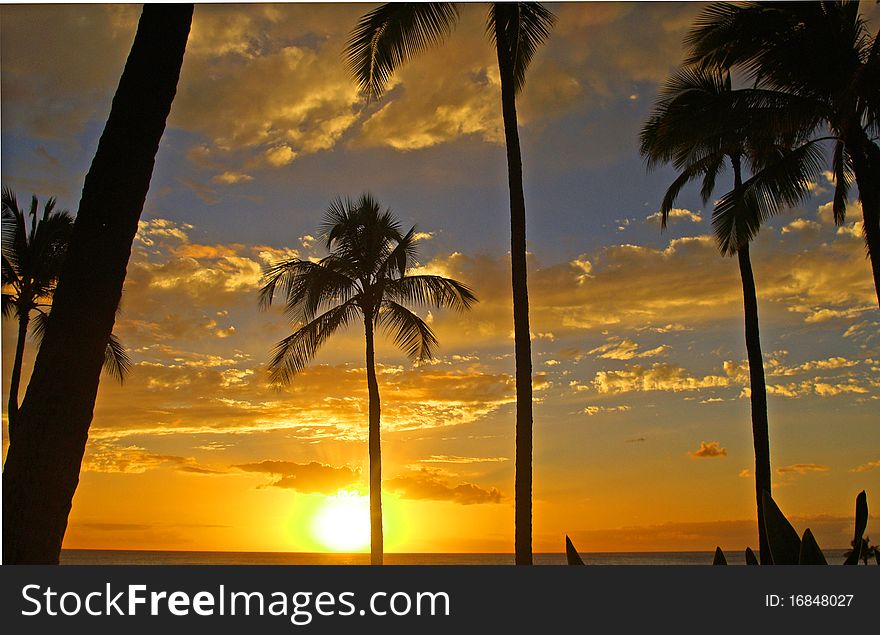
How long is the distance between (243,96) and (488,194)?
16.0 ft

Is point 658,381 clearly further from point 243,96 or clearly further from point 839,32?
point 243,96

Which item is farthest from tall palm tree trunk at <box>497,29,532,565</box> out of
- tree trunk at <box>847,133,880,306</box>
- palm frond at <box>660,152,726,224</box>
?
palm frond at <box>660,152,726,224</box>

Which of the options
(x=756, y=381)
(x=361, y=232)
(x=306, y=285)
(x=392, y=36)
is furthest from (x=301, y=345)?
(x=756, y=381)

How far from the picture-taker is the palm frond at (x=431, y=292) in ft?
57.0

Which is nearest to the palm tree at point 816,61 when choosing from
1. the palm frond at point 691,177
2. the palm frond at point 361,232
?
the palm frond at point 691,177

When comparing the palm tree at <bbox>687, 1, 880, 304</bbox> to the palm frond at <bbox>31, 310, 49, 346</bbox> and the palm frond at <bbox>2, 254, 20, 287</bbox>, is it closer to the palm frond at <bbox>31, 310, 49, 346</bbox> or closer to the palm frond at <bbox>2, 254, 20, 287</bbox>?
the palm frond at <bbox>2, 254, 20, 287</bbox>

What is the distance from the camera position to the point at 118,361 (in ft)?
65.2

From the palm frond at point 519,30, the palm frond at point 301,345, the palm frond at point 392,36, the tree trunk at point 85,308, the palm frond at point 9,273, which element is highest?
the palm frond at point 519,30

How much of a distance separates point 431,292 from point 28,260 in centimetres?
911

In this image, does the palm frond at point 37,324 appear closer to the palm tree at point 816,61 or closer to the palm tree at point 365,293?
the palm tree at point 365,293

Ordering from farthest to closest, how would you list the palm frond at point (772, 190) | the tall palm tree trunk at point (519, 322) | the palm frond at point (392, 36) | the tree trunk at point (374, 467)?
the tree trunk at point (374, 467)
the palm frond at point (772, 190)
the palm frond at point (392, 36)
the tall palm tree trunk at point (519, 322)

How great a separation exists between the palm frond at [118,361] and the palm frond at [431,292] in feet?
23.4
